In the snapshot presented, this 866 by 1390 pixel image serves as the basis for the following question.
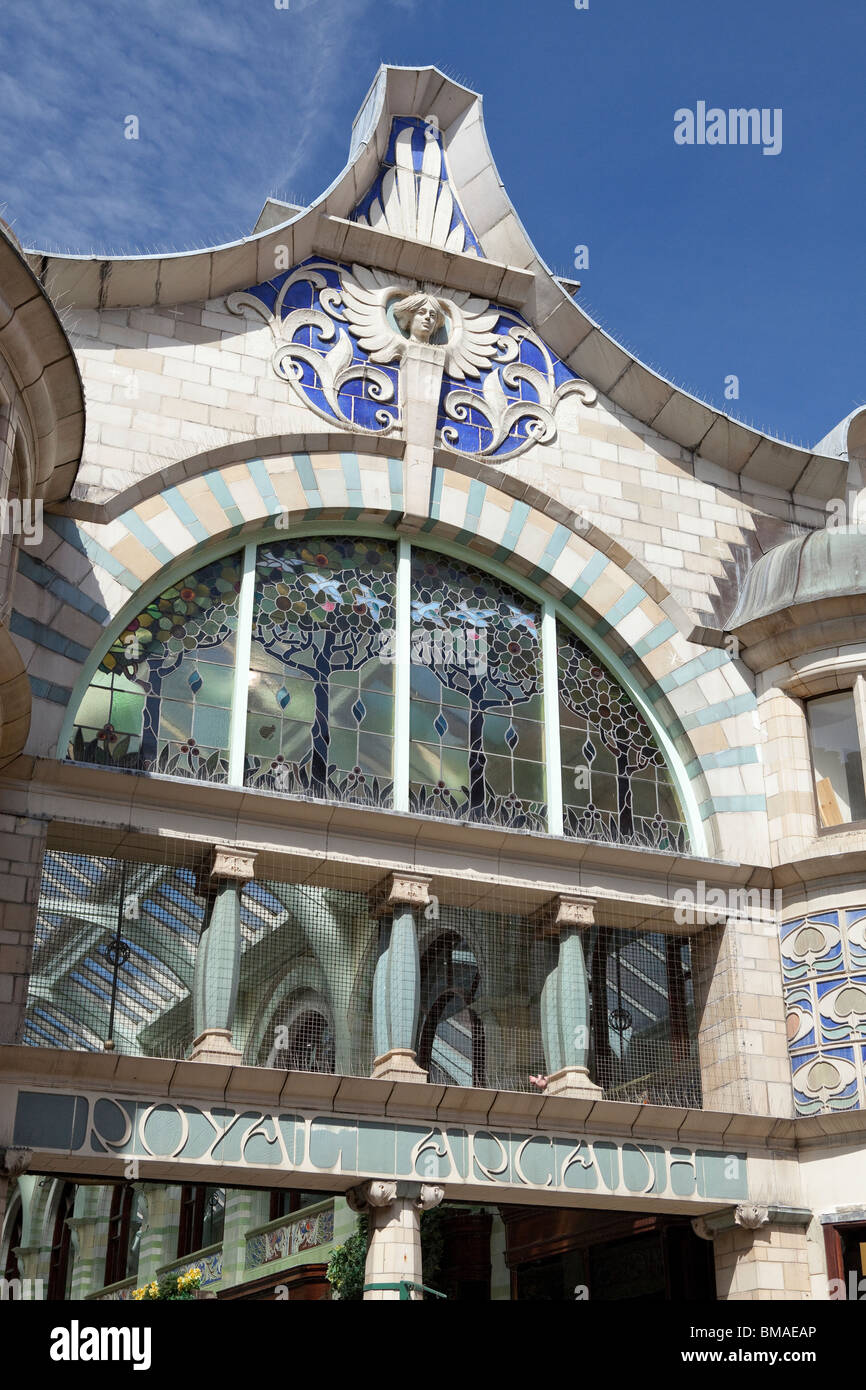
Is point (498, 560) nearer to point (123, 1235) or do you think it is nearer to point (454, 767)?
point (454, 767)

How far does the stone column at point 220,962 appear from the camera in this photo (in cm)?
1399

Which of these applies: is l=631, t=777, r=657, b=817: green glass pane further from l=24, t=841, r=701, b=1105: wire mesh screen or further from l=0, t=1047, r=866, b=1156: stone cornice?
l=0, t=1047, r=866, b=1156: stone cornice

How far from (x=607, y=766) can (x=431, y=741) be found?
1974 mm

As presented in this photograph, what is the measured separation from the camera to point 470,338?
18.0 metres

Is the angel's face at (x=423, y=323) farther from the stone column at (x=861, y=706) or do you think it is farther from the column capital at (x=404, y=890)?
the column capital at (x=404, y=890)

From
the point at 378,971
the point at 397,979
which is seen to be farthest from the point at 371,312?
the point at 397,979

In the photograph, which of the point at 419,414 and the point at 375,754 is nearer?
the point at 375,754

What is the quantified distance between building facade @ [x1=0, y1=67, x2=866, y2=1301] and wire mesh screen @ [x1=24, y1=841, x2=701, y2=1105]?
57 millimetres

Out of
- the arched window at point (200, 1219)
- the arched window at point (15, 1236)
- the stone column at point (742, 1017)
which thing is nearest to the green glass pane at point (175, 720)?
the stone column at point (742, 1017)

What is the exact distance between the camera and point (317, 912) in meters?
16.4
